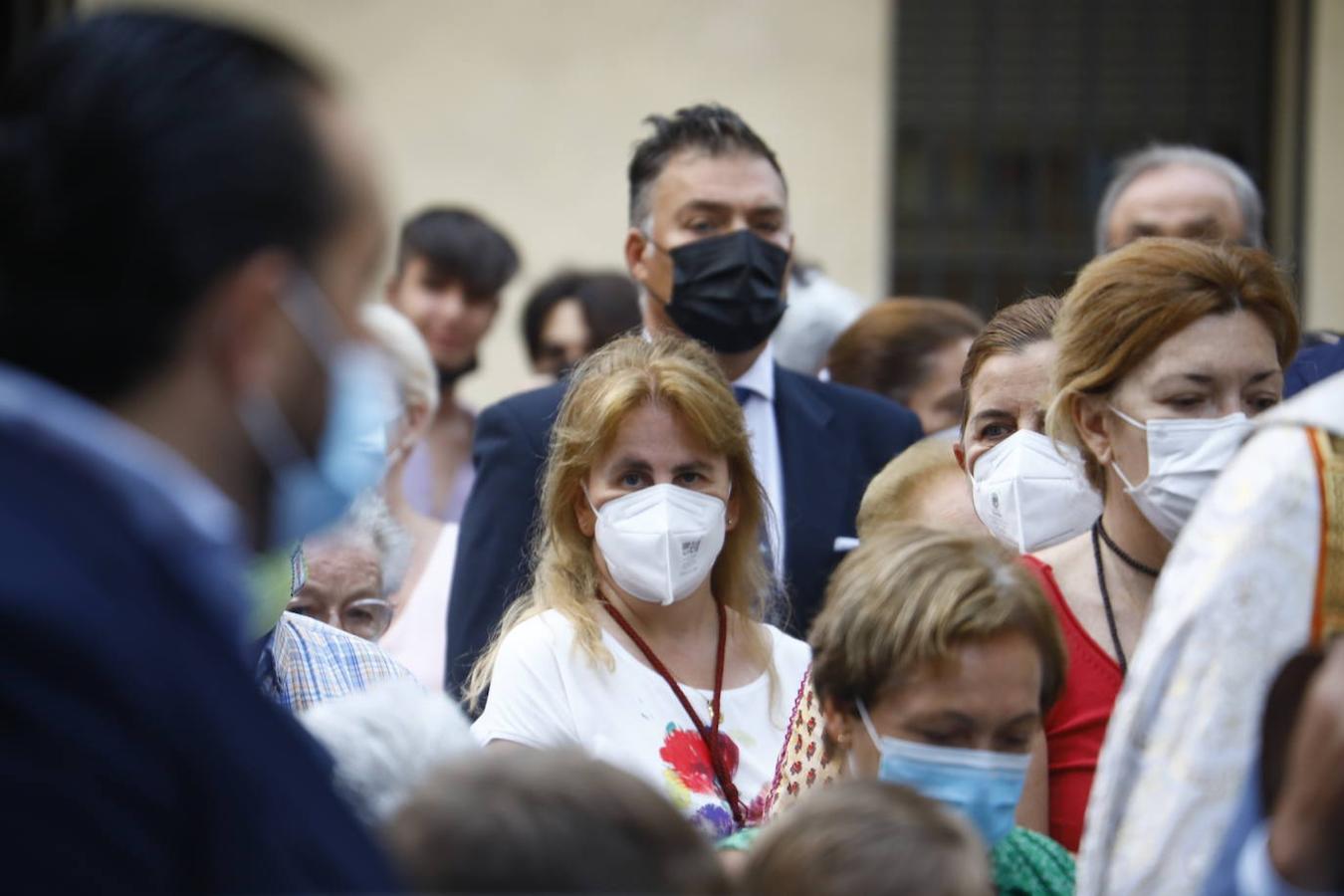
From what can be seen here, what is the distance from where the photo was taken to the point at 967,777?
2432 millimetres

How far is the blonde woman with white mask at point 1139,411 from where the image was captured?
9.55 feet

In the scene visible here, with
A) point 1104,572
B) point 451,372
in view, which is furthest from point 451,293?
point 1104,572

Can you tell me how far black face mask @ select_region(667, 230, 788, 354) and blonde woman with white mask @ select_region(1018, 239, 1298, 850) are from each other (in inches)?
60.0

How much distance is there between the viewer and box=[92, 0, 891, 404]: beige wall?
8.46m

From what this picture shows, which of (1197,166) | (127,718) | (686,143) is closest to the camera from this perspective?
(127,718)

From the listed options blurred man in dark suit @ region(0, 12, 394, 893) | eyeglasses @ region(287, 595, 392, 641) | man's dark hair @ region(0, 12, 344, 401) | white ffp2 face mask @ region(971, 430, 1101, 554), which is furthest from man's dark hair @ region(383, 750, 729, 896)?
eyeglasses @ region(287, 595, 392, 641)

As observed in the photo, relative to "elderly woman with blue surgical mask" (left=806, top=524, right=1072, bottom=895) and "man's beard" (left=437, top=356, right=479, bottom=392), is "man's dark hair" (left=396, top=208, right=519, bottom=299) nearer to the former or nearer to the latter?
"man's beard" (left=437, top=356, right=479, bottom=392)

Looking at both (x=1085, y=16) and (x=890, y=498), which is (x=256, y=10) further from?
(x=890, y=498)

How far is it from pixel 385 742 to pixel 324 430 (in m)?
0.45

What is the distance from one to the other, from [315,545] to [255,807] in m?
2.61

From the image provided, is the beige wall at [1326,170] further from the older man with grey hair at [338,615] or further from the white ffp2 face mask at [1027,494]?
the older man with grey hair at [338,615]

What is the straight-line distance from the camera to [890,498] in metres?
3.93

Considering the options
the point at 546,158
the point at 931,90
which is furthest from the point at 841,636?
the point at 931,90

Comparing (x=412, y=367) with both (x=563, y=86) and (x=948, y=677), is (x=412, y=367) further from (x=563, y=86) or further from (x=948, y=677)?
(x=563, y=86)
